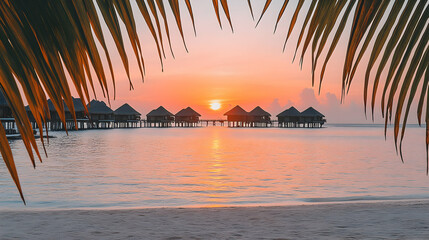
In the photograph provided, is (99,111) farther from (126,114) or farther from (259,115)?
(259,115)

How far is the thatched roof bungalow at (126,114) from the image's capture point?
7331cm

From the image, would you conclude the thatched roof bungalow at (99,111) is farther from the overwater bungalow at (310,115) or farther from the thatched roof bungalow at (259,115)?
the overwater bungalow at (310,115)

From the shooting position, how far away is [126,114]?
2899 inches

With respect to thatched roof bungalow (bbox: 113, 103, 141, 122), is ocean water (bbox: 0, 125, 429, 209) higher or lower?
lower

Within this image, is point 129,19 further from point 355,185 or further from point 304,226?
point 355,185

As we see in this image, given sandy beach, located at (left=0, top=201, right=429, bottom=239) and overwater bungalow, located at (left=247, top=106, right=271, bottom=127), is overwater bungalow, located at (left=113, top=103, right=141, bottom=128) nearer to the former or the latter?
overwater bungalow, located at (left=247, top=106, right=271, bottom=127)

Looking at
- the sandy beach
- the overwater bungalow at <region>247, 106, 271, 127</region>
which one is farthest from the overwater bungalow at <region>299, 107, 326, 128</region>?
the sandy beach

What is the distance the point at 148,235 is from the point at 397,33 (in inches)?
175

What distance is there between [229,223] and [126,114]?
69.7 meters

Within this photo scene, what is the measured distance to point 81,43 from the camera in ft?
2.24

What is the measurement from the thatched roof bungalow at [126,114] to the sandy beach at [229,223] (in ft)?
220

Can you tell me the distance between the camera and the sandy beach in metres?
4.84

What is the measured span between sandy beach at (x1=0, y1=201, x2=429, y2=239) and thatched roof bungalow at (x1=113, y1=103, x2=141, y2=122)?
6693cm

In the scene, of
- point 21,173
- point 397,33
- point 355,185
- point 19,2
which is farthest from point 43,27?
point 21,173
